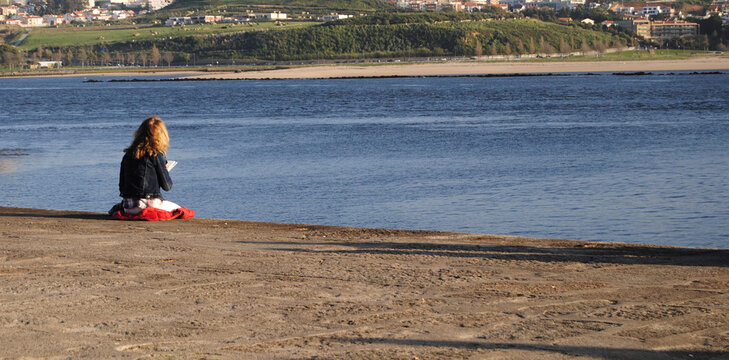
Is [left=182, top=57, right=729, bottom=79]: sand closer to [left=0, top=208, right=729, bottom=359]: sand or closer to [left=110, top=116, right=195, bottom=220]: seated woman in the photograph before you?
[left=110, top=116, right=195, bottom=220]: seated woman

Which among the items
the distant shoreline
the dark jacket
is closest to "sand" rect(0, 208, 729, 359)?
the dark jacket

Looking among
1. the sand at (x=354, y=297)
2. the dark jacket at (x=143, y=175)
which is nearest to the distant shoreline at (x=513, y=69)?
the dark jacket at (x=143, y=175)

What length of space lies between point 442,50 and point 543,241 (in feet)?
612

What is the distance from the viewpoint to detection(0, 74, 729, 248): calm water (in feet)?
51.4

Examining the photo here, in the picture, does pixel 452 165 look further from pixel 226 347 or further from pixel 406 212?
pixel 226 347

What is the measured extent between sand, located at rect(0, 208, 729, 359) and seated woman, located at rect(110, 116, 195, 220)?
97 cm

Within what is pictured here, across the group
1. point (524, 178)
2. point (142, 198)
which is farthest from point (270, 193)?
point (142, 198)

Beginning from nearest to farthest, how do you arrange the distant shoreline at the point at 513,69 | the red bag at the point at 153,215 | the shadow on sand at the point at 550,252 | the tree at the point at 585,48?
1. the shadow on sand at the point at 550,252
2. the red bag at the point at 153,215
3. the distant shoreline at the point at 513,69
4. the tree at the point at 585,48

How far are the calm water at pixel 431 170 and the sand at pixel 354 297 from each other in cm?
475

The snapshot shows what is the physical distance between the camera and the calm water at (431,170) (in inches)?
616

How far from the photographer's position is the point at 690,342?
20.7ft

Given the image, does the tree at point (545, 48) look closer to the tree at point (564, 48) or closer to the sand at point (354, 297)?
the tree at point (564, 48)

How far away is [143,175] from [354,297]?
503 centimetres

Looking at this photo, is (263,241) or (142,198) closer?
(263,241)
